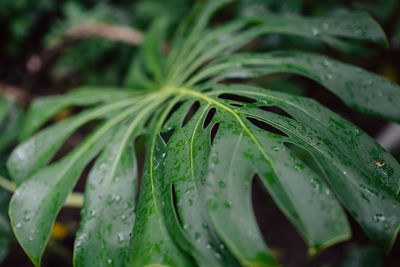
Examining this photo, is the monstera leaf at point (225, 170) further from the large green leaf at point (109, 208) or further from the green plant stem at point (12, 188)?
the green plant stem at point (12, 188)

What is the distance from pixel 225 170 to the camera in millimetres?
478

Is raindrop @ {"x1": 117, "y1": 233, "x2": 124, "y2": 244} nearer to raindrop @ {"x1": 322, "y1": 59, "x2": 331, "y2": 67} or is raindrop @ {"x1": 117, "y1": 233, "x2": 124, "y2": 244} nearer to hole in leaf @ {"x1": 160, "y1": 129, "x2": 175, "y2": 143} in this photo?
hole in leaf @ {"x1": 160, "y1": 129, "x2": 175, "y2": 143}

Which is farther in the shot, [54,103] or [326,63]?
[54,103]

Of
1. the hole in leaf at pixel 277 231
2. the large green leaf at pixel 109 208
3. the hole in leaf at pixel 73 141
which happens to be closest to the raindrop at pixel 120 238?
the large green leaf at pixel 109 208

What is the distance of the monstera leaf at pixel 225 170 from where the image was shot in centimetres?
44

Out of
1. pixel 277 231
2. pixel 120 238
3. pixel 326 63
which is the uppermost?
pixel 326 63

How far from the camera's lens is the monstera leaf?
0.44 metres

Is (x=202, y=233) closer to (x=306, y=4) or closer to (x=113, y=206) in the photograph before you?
(x=113, y=206)

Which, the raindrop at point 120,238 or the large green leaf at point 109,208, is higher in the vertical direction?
the large green leaf at point 109,208

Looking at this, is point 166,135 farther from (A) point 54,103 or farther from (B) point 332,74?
(A) point 54,103

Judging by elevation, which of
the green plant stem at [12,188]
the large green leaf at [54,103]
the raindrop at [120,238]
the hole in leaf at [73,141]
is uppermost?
the hole in leaf at [73,141]

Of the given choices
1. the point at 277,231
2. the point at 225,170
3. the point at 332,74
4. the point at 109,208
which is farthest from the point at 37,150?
the point at 277,231

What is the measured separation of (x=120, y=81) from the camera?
2107 mm

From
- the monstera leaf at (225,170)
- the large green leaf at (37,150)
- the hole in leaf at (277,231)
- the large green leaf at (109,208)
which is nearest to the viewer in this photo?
the monstera leaf at (225,170)
